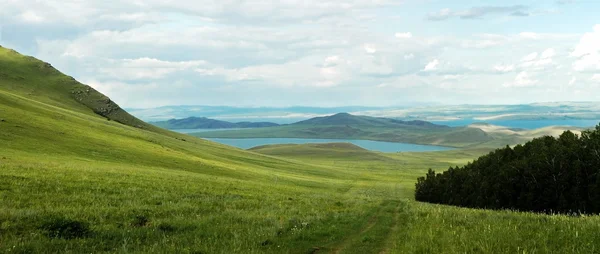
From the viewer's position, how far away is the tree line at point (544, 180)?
34.2 m

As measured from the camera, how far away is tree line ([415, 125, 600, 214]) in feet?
112

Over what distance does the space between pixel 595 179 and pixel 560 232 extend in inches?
1156

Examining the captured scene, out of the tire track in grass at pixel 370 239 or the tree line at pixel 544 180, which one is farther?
the tree line at pixel 544 180

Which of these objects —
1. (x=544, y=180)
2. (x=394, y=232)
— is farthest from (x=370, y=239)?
(x=544, y=180)

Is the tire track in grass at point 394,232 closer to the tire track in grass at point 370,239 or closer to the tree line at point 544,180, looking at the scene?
the tire track in grass at point 370,239

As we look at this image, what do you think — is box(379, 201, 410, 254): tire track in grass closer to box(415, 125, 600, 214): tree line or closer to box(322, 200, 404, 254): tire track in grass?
box(322, 200, 404, 254): tire track in grass

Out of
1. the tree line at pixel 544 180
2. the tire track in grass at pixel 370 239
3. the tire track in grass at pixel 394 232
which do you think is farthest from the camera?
the tree line at pixel 544 180

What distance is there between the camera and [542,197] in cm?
3634

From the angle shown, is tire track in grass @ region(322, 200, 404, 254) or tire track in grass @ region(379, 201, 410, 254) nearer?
tire track in grass @ region(379, 201, 410, 254)

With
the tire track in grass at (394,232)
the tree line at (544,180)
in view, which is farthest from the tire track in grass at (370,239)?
the tree line at (544,180)

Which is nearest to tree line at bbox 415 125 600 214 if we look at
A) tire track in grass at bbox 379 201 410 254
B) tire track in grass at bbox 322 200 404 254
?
tire track in grass at bbox 379 201 410 254

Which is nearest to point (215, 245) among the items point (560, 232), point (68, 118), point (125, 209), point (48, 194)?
point (125, 209)

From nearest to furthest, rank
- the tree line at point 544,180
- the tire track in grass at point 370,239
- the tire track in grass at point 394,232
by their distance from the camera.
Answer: the tire track in grass at point 394,232
the tire track in grass at point 370,239
the tree line at point 544,180

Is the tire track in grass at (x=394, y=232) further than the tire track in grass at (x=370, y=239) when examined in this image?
No
